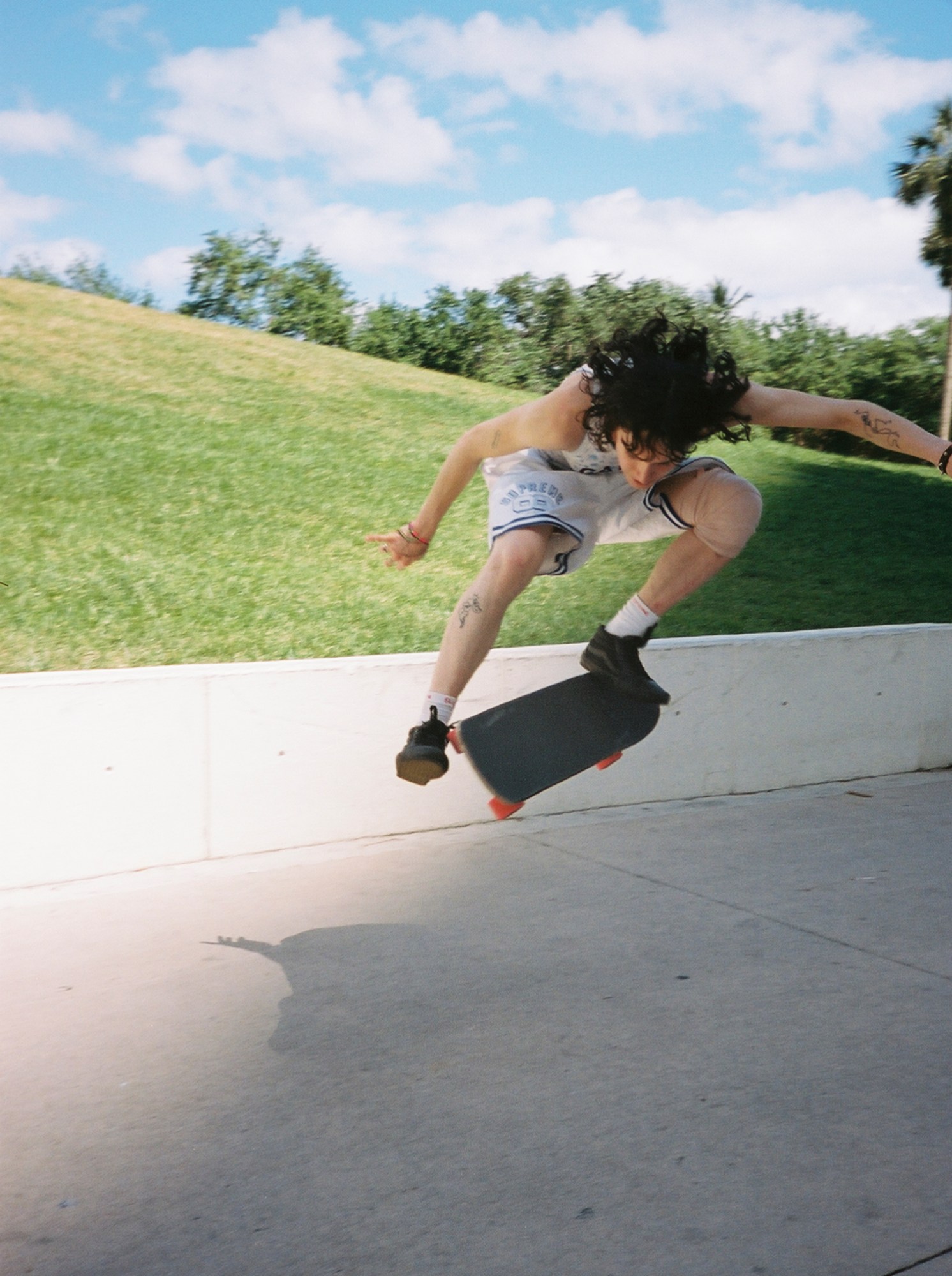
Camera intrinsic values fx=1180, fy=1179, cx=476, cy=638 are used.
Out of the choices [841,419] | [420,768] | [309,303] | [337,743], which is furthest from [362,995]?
[309,303]

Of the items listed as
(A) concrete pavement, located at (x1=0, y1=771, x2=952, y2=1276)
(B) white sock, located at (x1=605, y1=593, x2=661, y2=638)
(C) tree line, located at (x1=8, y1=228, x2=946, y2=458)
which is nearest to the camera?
(A) concrete pavement, located at (x1=0, y1=771, x2=952, y2=1276)

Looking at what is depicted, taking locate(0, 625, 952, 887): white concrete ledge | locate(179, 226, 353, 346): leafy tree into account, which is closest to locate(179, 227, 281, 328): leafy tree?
locate(179, 226, 353, 346): leafy tree

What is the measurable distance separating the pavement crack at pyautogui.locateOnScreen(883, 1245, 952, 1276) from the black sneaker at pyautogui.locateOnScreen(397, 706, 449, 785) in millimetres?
1777

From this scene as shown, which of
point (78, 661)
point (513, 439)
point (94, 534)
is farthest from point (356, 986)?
point (94, 534)

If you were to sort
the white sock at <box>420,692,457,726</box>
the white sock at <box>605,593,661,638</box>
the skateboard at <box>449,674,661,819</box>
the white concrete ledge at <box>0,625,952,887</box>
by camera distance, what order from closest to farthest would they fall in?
the white sock at <box>420,692,457,726</box>, the skateboard at <box>449,674,661,819</box>, the white sock at <box>605,593,661,638</box>, the white concrete ledge at <box>0,625,952,887</box>

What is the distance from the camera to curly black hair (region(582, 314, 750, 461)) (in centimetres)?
361

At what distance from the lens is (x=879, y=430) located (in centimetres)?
369

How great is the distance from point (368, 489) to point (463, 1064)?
8611 mm

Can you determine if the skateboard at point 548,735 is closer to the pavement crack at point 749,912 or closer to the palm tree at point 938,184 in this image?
the pavement crack at point 749,912

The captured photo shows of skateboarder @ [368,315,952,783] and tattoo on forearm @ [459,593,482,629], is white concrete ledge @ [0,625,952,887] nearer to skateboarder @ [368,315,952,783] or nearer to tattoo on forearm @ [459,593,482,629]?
skateboarder @ [368,315,952,783]

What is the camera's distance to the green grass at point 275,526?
7918mm

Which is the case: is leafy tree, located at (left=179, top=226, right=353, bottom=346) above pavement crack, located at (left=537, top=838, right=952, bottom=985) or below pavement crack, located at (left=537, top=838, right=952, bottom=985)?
above

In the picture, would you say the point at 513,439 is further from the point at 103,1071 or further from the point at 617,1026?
the point at 103,1071

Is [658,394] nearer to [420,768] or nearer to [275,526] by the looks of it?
[420,768]
